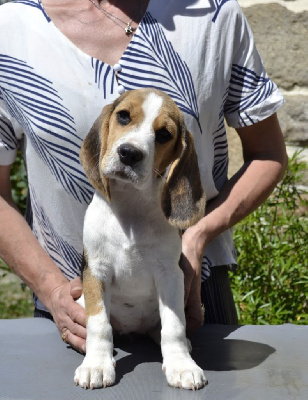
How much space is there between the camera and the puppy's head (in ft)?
5.79

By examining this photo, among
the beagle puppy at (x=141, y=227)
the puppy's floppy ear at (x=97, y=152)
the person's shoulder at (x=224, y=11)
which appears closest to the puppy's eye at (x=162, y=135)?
the beagle puppy at (x=141, y=227)

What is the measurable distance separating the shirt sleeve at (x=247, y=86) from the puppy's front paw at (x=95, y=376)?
2.87ft

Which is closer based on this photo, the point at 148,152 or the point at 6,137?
the point at 148,152

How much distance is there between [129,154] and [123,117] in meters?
0.13

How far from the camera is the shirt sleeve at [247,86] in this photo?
2.35 m

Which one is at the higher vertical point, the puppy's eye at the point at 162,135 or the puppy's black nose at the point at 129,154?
the puppy's eye at the point at 162,135

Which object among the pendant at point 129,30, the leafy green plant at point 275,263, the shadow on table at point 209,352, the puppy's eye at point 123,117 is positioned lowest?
the shadow on table at point 209,352

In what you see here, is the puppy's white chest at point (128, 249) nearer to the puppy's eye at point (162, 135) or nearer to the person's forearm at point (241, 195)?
the puppy's eye at point (162, 135)

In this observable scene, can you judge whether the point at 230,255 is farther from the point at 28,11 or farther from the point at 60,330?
the point at 28,11

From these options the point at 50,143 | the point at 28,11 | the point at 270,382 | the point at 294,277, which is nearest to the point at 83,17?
the point at 28,11

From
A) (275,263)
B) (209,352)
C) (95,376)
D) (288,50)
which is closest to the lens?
(95,376)

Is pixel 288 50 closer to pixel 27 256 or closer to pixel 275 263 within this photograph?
pixel 275 263

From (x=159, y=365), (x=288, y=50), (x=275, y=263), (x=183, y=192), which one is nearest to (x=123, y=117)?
(x=183, y=192)

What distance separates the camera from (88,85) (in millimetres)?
2211
